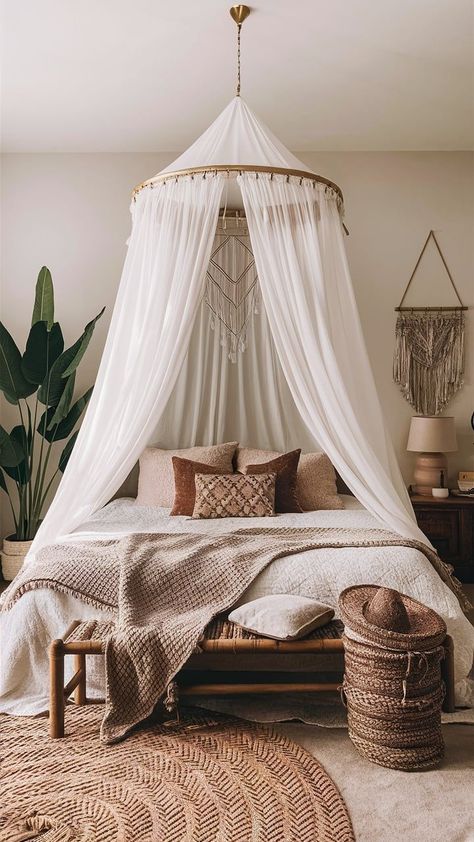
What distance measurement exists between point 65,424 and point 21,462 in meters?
0.36

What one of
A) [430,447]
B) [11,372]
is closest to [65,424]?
[11,372]

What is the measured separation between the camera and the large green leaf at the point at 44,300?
4.62m

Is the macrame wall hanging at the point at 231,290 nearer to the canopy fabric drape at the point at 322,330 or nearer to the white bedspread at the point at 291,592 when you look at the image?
the canopy fabric drape at the point at 322,330

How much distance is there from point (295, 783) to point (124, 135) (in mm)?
3833

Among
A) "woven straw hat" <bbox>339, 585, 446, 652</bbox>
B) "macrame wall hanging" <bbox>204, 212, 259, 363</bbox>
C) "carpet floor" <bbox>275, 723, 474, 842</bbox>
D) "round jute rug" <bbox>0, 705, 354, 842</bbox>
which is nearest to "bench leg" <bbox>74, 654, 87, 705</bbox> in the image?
"round jute rug" <bbox>0, 705, 354, 842</bbox>

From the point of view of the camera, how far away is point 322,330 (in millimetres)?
3516

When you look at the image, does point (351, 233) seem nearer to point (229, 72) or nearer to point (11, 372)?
point (229, 72)

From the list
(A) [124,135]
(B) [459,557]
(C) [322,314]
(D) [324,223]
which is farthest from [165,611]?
(A) [124,135]

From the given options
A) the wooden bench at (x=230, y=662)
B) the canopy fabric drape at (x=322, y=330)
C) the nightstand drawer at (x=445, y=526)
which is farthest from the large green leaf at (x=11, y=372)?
the nightstand drawer at (x=445, y=526)

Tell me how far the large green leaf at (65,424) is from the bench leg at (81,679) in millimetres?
2028

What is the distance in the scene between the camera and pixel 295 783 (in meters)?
2.33

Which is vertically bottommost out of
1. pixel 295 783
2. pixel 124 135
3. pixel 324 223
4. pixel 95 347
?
A: pixel 295 783

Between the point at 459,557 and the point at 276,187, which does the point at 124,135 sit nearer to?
the point at 276,187

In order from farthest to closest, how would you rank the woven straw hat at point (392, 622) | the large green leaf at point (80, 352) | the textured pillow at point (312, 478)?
1. the large green leaf at point (80, 352)
2. the textured pillow at point (312, 478)
3. the woven straw hat at point (392, 622)
